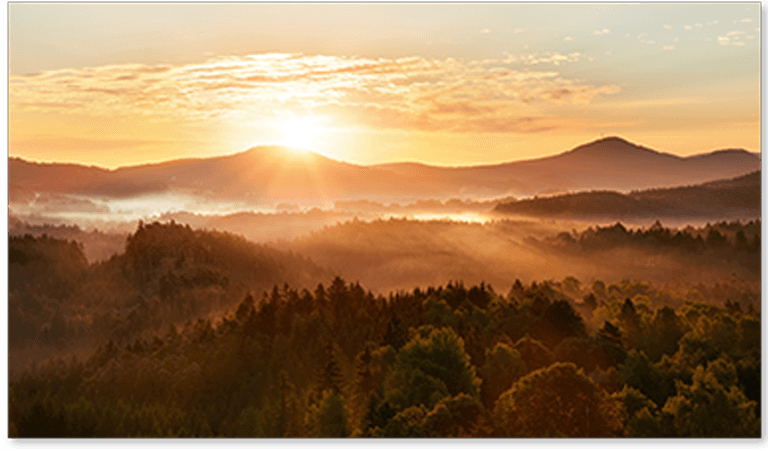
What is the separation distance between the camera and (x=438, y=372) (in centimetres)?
3262

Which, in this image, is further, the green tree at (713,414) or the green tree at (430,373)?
the green tree at (430,373)

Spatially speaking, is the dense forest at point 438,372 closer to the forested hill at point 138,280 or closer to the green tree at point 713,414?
the green tree at point 713,414

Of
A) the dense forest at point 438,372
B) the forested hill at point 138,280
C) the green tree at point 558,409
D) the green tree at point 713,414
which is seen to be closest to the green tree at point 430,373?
the dense forest at point 438,372

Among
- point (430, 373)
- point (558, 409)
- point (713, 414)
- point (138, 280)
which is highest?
point (430, 373)

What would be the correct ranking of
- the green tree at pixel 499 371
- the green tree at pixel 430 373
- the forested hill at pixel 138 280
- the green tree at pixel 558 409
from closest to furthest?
the green tree at pixel 558 409, the green tree at pixel 430 373, the green tree at pixel 499 371, the forested hill at pixel 138 280

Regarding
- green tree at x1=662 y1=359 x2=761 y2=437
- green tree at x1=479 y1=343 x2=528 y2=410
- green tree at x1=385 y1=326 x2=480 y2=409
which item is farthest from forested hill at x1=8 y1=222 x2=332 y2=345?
green tree at x1=662 y1=359 x2=761 y2=437

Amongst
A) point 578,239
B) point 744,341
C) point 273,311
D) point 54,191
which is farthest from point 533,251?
point 54,191

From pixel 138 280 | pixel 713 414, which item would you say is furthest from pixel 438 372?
pixel 138 280

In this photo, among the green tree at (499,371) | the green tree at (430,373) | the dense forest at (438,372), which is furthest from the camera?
the green tree at (499,371)

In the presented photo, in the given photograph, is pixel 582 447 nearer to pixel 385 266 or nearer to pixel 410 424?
pixel 410 424

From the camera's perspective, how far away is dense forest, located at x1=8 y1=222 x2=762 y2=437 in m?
28.6

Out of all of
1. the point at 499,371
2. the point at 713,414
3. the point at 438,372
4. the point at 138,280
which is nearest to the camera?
the point at 713,414

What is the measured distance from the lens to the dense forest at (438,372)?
93.9 feet

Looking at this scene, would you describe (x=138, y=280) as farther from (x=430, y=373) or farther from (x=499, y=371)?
(x=499, y=371)
